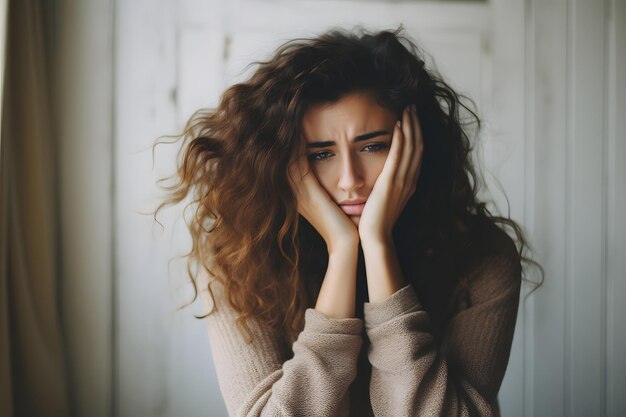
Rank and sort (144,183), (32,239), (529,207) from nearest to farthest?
(32,239) → (144,183) → (529,207)

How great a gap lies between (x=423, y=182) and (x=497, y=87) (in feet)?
2.02

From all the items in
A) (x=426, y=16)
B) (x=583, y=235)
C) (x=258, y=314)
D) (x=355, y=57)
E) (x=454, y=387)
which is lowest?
(x=454, y=387)

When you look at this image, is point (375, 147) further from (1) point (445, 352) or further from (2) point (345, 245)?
(1) point (445, 352)

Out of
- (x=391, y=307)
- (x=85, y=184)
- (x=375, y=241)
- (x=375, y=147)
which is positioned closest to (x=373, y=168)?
(x=375, y=147)

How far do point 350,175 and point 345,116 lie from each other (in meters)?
0.12

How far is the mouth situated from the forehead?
152 mm

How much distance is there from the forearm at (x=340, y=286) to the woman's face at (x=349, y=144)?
89 millimetres

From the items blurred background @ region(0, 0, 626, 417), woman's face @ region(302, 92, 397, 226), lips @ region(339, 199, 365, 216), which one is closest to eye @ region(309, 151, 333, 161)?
woman's face @ region(302, 92, 397, 226)

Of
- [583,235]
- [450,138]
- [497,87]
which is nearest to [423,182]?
[450,138]

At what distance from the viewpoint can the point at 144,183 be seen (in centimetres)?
145

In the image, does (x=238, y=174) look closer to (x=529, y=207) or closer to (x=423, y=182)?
(x=423, y=182)

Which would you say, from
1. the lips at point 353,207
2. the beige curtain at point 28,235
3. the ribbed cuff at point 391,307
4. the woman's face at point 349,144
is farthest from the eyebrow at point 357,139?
the beige curtain at point 28,235

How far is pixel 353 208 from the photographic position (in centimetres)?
99

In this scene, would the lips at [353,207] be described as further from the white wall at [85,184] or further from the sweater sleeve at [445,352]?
the white wall at [85,184]
